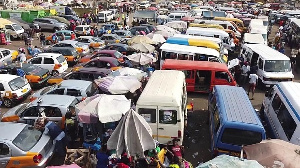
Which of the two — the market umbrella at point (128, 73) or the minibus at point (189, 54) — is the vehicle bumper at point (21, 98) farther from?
the minibus at point (189, 54)

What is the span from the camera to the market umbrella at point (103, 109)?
9117 mm

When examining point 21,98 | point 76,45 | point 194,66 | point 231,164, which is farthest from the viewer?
point 76,45

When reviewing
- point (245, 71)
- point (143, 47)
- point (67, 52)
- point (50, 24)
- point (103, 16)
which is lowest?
point (245, 71)

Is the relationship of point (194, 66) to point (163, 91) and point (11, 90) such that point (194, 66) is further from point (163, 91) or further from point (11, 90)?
point (11, 90)

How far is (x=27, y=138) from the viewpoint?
8.42 metres

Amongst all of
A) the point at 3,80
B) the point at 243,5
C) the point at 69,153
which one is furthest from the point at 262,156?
the point at 243,5

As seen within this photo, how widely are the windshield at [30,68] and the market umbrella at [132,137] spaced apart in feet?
30.0

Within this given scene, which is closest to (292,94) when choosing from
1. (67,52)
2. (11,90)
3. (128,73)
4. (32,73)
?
(128,73)

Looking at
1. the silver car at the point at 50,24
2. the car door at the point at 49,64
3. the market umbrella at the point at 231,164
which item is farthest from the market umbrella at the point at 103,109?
the silver car at the point at 50,24

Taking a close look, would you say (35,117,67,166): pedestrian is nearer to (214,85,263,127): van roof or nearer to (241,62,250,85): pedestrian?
(214,85,263,127): van roof

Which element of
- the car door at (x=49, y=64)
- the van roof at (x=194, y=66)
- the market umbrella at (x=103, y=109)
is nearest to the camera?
the market umbrella at (x=103, y=109)

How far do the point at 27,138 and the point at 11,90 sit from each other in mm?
5401

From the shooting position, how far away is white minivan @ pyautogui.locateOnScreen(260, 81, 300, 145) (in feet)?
27.0

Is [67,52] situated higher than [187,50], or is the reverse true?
[187,50]
